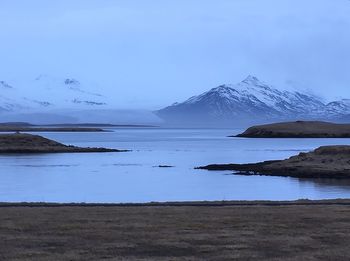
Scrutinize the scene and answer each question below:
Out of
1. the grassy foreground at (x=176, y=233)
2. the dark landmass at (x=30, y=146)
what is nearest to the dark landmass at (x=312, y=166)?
the grassy foreground at (x=176, y=233)

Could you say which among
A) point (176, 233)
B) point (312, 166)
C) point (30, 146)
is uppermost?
point (30, 146)

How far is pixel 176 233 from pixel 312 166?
43730mm

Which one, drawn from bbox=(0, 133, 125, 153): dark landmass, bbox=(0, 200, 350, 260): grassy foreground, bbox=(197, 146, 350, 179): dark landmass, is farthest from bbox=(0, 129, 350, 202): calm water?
bbox=(0, 133, 125, 153): dark landmass

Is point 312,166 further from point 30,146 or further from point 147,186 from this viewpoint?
point 30,146

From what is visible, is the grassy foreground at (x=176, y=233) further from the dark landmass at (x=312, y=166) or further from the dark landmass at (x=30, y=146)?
the dark landmass at (x=30, y=146)

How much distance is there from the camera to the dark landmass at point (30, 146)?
102m

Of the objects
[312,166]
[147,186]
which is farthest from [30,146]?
[147,186]

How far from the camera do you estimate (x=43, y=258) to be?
1318 centimetres

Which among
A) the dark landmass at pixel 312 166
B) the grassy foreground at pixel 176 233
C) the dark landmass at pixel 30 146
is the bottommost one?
the grassy foreground at pixel 176 233

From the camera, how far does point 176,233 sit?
16344mm

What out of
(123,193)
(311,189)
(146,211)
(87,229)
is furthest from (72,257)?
(311,189)

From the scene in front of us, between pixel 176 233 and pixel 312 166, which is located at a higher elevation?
pixel 312 166

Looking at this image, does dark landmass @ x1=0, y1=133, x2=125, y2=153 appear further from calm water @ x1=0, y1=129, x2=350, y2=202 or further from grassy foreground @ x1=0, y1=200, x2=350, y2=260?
grassy foreground @ x1=0, y1=200, x2=350, y2=260

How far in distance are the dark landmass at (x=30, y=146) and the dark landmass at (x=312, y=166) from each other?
41.8 metres
